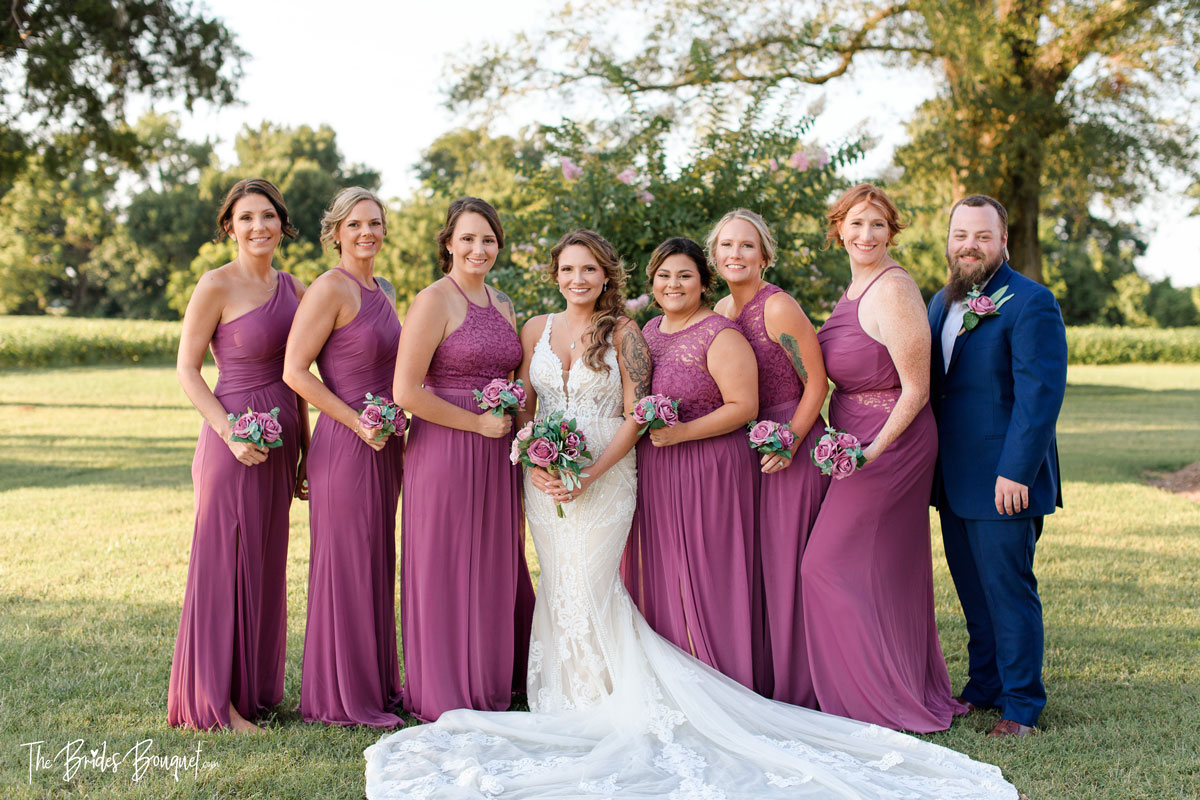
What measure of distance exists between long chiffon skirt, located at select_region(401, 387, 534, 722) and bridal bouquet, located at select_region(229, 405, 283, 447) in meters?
0.75

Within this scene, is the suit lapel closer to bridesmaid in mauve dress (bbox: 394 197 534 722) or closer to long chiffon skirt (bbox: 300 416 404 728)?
bridesmaid in mauve dress (bbox: 394 197 534 722)

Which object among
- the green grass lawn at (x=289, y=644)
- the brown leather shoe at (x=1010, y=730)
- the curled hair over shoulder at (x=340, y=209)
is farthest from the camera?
the curled hair over shoulder at (x=340, y=209)

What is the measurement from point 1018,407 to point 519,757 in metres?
2.95

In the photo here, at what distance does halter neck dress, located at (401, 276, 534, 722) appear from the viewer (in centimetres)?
489

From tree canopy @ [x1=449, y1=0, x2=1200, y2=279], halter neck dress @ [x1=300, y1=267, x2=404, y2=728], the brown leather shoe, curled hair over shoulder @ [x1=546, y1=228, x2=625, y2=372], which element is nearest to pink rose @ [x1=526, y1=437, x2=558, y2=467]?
curled hair over shoulder @ [x1=546, y1=228, x2=625, y2=372]

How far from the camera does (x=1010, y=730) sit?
4.68m

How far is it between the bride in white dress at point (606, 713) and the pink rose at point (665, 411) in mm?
242

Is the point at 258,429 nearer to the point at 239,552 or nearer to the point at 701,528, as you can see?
the point at 239,552

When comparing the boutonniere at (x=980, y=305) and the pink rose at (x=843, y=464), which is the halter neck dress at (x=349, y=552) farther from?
the boutonniere at (x=980, y=305)

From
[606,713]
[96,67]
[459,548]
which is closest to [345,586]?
[459,548]

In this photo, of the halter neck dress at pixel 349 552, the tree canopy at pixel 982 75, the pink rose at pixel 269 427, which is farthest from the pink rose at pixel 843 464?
the tree canopy at pixel 982 75

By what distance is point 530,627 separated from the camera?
531 centimetres

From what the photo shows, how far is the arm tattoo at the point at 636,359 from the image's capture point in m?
5.01

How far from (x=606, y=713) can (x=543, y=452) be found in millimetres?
1366
